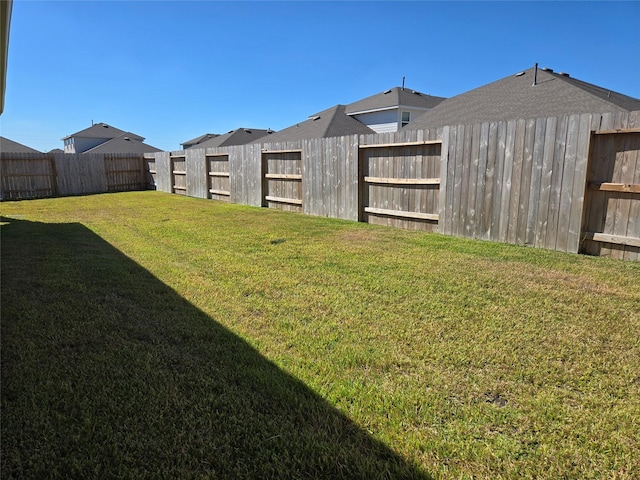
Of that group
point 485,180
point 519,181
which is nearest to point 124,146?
point 485,180

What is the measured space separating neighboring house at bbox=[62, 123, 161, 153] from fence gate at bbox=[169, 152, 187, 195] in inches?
731

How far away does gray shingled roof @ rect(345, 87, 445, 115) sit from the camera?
22.5m

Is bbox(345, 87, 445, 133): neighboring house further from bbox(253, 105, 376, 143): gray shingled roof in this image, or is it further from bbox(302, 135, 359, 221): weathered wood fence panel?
bbox(302, 135, 359, 221): weathered wood fence panel

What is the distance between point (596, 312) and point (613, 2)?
32.6 ft

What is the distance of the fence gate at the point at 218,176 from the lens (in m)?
13.4

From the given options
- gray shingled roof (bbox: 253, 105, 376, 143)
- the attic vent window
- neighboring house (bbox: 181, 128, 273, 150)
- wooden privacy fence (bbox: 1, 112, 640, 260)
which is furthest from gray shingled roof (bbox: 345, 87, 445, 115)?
wooden privacy fence (bbox: 1, 112, 640, 260)

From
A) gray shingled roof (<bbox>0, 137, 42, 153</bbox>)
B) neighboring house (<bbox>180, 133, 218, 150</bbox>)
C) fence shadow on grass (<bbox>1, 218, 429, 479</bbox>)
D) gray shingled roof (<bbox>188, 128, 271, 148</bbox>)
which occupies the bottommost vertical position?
fence shadow on grass (<bbox>1, 218, 429, 479</bbox>)

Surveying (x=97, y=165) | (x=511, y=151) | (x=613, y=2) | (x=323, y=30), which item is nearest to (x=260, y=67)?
(x=323, y=30)

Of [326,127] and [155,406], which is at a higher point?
[326,127]

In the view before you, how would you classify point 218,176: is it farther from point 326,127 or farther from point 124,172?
point 124,172

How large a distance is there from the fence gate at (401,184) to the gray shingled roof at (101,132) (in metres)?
33.7

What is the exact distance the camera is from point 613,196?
Answer: 4895 mm

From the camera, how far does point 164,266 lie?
474 cm

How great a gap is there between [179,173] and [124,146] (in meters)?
20.5
